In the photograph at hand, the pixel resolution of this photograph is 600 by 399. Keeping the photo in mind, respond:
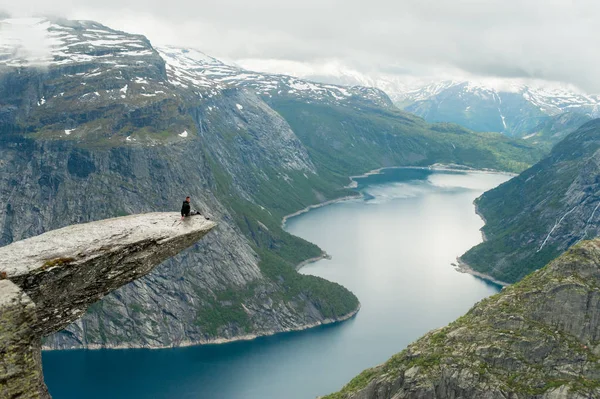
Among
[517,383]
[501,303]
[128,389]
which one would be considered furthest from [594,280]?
[128,389]

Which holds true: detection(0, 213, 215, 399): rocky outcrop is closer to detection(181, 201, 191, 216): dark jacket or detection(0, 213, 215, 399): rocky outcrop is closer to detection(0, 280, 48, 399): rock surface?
detection(0, 280, 48, 399): rock surface

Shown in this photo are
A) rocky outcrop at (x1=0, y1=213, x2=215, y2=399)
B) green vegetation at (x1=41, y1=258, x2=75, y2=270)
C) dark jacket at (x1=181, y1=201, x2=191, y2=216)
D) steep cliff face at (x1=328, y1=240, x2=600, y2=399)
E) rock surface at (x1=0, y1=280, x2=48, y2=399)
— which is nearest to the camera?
rock surface at (x1=0, y1=280, x2=48, y2=399)

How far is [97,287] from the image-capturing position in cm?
1889

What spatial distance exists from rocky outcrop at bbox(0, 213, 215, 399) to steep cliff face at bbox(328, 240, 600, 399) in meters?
50.7

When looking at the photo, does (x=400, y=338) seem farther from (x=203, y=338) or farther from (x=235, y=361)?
(x=203, y=338)

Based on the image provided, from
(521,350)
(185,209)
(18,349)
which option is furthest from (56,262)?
(521,350)

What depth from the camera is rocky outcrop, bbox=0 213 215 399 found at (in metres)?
14.0

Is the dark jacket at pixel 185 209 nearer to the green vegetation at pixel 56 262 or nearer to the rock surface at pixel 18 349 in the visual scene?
the green vegetation at pixel 56 262

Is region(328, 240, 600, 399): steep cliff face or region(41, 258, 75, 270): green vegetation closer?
region(41, 258, 75, 270): green vegetation

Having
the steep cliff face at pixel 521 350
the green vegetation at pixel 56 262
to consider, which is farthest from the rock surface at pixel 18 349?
the steep cliff face at pixel 521 350

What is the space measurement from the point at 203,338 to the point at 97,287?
186667 millimetres

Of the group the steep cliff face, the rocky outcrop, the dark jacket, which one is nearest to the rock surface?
the rocky outcrop

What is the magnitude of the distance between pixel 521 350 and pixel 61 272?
197ft

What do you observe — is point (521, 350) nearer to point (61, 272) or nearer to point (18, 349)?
point (61, 272)
